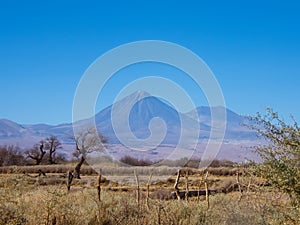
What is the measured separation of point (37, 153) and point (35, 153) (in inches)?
11.4

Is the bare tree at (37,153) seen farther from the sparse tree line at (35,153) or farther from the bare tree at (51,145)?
the bare tree at (51,145)

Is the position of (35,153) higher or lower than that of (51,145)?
lower

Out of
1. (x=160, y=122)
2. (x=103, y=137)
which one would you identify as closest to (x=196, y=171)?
(x=103, y=137)

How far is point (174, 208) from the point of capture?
13445 mm

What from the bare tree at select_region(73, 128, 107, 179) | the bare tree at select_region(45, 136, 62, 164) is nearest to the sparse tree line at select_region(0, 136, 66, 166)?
the bare tree at select_region(45, 136, 62, 164)

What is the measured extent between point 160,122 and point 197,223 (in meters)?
16.5

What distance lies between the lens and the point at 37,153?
205 ft

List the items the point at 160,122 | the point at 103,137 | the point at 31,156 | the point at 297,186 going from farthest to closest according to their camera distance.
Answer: the point at 31,156, the point at 103,137, the point at 160,122, the point at 297,186

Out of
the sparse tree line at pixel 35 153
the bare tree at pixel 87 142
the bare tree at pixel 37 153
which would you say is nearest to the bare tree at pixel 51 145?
the sparse tree line at pixel 35 153

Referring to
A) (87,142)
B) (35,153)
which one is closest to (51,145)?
(35,153)

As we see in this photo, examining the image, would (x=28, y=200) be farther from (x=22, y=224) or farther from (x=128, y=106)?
(x=128, y=106)

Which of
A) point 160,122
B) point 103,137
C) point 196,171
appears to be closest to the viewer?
point 160,122

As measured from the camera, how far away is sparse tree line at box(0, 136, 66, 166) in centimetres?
6103

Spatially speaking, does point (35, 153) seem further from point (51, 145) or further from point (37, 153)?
point (51, 145)
